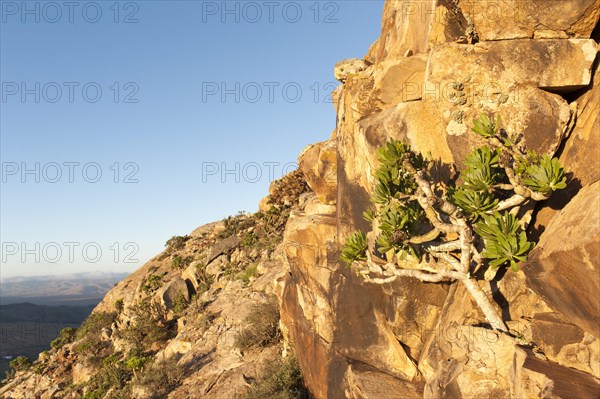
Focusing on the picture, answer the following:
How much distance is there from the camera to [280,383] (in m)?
14.7

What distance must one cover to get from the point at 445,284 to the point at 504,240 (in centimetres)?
322

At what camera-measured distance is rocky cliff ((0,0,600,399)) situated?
21.3 ft

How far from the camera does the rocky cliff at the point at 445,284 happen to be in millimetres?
6504

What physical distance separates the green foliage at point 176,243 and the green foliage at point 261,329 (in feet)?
81.5

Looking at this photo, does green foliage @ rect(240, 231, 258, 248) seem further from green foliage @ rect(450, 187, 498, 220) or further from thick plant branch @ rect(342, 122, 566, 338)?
green foliage @ rect(450, 187, 498, 220)

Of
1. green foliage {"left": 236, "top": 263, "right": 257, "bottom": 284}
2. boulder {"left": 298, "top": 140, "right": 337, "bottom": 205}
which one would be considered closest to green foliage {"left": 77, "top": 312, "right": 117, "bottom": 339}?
green foliage {"left": 236, "top": 263, "right": 257, "bottom": 284}

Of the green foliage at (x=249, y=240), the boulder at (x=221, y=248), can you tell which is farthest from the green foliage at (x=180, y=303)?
the green foliage at (x=249, y=240)

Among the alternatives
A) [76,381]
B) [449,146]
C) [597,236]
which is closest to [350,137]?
[449,146]

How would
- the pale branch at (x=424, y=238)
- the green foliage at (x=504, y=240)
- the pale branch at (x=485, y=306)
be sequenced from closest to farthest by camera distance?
the green foliage at (x=504, y=240) < the pale branch at (x=485, y=306) < the pale branch at (x=424, y=238)

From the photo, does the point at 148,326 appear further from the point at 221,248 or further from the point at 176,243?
the point at 176,243

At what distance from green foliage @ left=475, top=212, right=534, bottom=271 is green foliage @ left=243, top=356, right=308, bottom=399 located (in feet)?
32.5

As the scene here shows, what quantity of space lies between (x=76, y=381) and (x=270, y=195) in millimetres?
20562

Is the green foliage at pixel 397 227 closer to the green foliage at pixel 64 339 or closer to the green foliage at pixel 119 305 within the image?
the green foliage at pixel 119 305

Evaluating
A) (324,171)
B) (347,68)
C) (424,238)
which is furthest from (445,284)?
(347,68)
